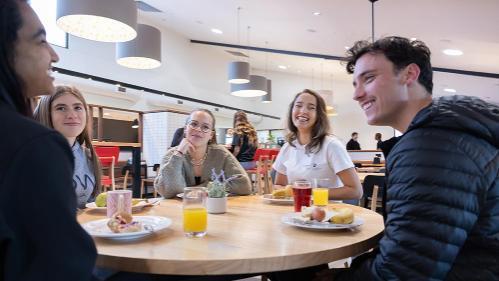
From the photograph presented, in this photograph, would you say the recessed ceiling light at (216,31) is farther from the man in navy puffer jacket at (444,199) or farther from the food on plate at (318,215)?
the man in navy puffer jacket at (444,199)

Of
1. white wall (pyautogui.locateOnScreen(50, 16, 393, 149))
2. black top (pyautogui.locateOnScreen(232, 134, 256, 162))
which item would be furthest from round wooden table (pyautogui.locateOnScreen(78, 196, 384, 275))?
black top (pyautogui.locateOnScreen(232, 134, 256, 162))

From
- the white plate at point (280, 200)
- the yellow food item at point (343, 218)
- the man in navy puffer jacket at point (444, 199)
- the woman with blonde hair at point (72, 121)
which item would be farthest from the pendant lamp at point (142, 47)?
the man in navy puffer jacket at point (444, 199)

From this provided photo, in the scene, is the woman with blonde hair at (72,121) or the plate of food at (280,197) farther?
the woman with blonde hair at (72,121)

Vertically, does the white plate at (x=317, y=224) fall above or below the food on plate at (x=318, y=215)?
below

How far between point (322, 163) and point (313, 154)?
0.09 m

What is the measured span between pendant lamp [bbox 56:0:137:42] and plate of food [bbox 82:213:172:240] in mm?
2136

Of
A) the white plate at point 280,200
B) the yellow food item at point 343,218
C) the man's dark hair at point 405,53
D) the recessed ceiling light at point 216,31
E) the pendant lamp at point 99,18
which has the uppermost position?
the recessed ceiling light at point 216,31

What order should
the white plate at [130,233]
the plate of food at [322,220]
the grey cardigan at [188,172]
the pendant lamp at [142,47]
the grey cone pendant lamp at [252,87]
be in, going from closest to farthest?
1. the white plate at [130,233]
2. the plate of food at [322,220]
3. the grey cardigan at [188,172]
4. the pendant lamp at [142,47]
5. the grey cone pendant lamp at [252,87]

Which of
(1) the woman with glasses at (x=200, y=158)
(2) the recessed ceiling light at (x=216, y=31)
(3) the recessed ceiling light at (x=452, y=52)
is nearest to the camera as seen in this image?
(1) the woman with glasses at (x=200, y=158)

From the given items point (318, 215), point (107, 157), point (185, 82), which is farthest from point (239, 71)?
point (318, 215)

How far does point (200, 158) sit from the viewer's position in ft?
6.69

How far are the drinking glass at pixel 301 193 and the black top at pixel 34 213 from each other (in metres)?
0.96

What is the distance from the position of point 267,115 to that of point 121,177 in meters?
8.44

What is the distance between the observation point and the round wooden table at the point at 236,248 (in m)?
0.77
